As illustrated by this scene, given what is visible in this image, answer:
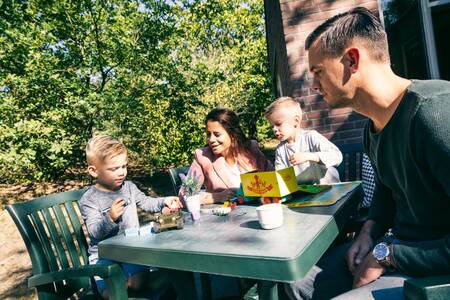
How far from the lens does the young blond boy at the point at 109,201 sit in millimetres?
2164

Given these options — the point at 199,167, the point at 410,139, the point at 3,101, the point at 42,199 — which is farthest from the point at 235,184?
the point at 3,101

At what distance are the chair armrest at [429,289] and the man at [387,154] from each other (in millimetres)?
291

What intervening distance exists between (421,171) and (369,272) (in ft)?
1.66

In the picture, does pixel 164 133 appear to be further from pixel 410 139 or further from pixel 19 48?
pixel 410 139

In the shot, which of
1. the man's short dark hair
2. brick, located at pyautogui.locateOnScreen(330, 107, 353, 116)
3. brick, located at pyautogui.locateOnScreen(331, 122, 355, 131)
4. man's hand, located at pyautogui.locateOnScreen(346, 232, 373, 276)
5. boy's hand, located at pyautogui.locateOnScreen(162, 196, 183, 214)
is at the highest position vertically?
the man's short dark hair

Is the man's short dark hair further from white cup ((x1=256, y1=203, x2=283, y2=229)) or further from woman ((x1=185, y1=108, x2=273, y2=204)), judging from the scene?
woman ((x1=185, y1=108, x2=273, y2=204))

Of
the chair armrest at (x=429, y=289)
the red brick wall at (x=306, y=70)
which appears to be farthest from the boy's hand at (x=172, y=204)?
the red brick wall at (x=306, y=70)

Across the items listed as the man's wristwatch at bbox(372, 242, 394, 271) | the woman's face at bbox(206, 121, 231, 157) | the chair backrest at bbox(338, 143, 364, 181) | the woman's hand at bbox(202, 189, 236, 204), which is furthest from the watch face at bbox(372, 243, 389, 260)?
the chair backrest at bbox(338, 143, 364, 181)

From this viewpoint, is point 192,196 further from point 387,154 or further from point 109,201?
point 387,154

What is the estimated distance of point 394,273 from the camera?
139cm

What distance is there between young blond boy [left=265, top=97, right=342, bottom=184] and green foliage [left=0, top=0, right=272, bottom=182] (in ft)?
15.9

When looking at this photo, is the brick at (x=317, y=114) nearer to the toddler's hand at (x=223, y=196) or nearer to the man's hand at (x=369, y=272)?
the toddler's hand at (x=223, y=196)

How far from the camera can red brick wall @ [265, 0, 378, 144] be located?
4.24 m

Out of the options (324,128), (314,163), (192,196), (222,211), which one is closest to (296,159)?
(314,163)
